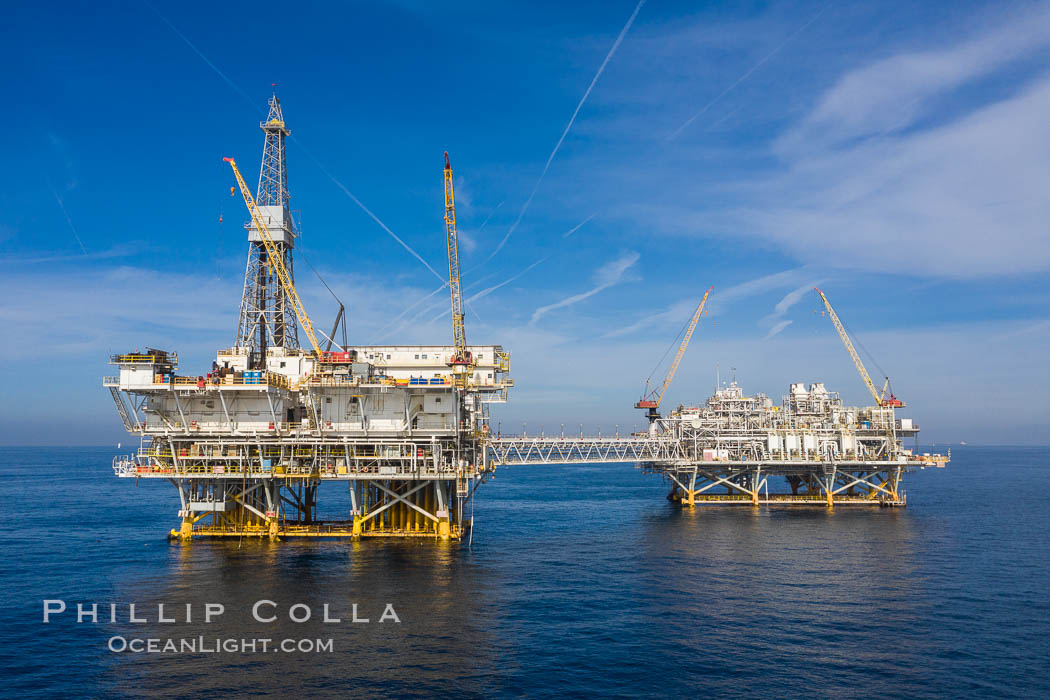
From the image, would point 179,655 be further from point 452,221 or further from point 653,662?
point 452,221

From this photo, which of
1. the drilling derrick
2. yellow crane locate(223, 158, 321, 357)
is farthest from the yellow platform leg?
yellow crane locate(223, 158, 321, 357)

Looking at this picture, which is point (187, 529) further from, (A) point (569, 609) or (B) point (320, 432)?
(A) point (569, 609)

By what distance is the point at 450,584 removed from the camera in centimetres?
5188

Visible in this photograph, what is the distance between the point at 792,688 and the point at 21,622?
4453cm

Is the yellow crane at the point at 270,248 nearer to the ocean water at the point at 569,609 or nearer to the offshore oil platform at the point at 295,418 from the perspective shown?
the offshore oil platform at the point at 295,418

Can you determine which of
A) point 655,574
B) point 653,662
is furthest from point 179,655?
point 655,574

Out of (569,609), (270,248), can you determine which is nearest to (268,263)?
(270,248)

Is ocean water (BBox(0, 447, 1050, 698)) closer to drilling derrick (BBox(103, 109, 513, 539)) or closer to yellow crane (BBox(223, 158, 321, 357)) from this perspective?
drilling derrick (BBox(103, 109, 513, 539))

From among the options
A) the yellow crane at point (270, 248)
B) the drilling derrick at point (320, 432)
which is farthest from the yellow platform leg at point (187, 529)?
the yellow crane at point (270, 248)

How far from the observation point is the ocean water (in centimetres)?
3400

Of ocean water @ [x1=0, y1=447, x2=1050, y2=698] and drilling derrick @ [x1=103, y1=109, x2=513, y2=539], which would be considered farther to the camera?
drilling derrick @ [x1=103, y1=109, x2=513, y2=539]

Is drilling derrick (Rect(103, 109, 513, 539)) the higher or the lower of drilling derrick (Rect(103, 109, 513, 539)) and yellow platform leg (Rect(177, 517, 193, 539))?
the higher

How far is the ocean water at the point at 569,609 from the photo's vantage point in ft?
112

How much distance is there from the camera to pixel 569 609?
4638 centimetres
